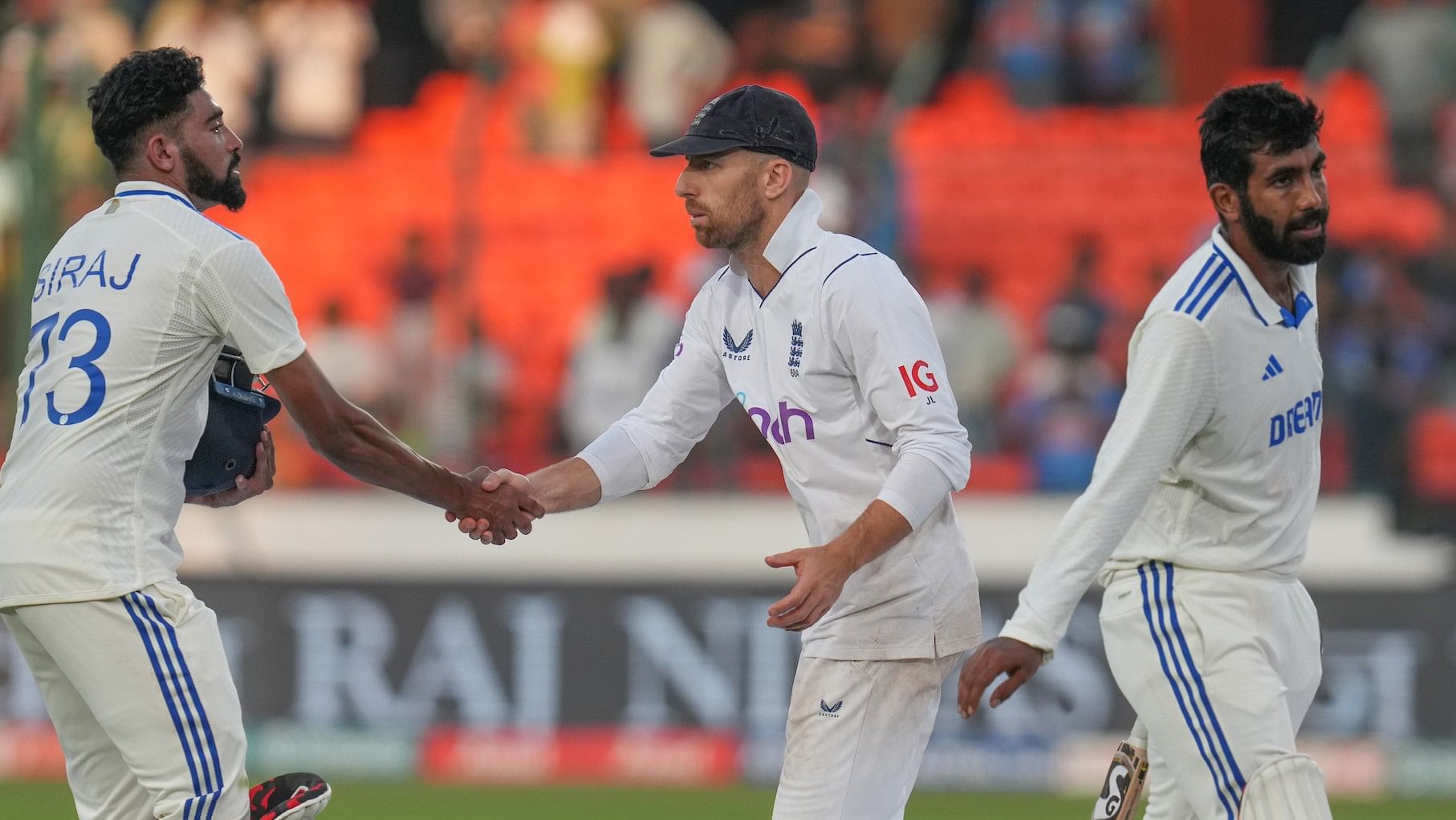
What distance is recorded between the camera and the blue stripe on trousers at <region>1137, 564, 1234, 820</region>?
181 inches

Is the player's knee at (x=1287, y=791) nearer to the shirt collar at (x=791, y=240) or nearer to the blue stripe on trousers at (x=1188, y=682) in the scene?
the blue stripe on trousers at (x=1188, y=682)

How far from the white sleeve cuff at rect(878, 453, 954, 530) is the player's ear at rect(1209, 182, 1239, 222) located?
984 mm

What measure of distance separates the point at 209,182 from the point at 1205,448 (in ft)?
8.58

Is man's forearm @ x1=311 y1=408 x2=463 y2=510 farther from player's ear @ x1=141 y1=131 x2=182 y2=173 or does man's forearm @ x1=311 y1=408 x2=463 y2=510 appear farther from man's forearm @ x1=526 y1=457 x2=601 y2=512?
player's ear @ x1=141 y1=131 x2=182 y2=173

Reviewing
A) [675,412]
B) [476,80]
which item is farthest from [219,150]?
[476,80]

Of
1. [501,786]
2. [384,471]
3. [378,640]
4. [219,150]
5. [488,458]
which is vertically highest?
[219,150]

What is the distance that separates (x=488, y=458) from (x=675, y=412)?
5.64m

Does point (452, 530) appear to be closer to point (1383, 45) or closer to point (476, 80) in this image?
point (476, 80)

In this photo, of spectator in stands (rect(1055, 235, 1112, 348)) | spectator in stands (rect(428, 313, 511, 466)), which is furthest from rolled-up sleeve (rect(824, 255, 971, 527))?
spectator in stands (rect(1055, 235, 1112, 348))

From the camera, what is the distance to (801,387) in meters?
4.98

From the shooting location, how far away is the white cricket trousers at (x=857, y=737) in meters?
4.84

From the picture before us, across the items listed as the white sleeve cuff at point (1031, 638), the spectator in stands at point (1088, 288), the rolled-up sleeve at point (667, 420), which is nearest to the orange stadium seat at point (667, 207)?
the spectator in stands at point (1088, 288)

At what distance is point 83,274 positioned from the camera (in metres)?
4.68

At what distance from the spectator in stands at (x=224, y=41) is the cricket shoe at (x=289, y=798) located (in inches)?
388
